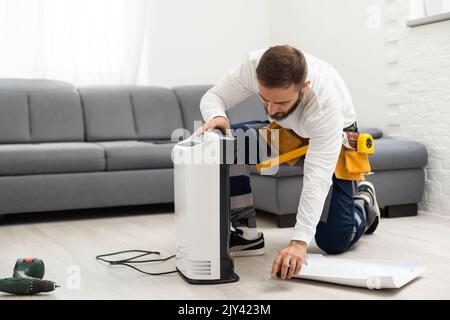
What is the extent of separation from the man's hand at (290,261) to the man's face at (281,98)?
1.44ft

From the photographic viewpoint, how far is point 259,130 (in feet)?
7.64

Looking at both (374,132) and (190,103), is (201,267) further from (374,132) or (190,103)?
(190,103)

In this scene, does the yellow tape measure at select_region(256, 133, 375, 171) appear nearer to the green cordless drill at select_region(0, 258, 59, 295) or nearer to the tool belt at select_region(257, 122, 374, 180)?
the tool belt at select_region(257, 122, 374, 180)

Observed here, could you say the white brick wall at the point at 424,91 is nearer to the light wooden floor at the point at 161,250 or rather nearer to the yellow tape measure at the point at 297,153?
the light wooden floor at the point at 161,250

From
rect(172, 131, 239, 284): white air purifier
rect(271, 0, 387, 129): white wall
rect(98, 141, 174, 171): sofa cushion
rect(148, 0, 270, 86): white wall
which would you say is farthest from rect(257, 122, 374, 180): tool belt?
rect(148, 0, 270, 86): white wall

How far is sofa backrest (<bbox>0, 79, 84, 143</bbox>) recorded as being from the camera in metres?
3.70

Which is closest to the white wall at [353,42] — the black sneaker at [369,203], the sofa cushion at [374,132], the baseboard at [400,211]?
the sofa cushion at [374,132]

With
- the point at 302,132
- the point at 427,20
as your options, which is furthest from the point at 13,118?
the point at 427,20

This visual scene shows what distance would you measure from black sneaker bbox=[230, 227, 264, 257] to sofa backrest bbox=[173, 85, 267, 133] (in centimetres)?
174

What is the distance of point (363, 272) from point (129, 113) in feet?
8.21

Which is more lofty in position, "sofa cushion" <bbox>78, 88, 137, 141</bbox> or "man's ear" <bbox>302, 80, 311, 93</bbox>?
"man's ear" <bbox>302, 80, 311, 93</bbox>

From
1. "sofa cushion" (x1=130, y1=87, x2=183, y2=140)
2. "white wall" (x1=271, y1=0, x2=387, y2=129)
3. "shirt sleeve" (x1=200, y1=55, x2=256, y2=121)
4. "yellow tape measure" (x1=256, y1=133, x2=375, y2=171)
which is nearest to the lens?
"shirt sleeve" (x1=200, y1=55, x2=256, y2=121)

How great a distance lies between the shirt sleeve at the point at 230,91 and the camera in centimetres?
213
